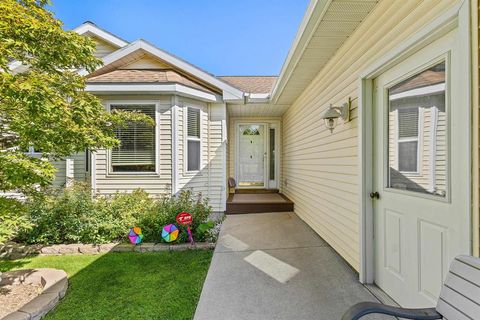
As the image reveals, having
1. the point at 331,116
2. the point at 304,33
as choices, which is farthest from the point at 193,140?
the point at 304,33

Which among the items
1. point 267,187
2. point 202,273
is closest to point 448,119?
point 202,273

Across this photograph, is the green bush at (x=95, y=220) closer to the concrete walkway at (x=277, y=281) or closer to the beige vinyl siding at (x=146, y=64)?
the concrete walkway at (x=277, y=281)

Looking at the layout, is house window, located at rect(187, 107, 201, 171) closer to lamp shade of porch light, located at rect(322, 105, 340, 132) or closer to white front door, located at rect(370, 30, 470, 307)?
lamp shade of porch light, located at rect(322, 105, 340, 132)

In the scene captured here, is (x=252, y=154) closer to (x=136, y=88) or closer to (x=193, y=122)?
(x=193, y=122)

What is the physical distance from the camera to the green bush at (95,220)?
404 cm

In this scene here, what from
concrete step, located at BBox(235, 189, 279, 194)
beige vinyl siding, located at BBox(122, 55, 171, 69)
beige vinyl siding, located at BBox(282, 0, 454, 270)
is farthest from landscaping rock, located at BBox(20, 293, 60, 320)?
concrete step, located at BBox(235, 189, 279, 194)

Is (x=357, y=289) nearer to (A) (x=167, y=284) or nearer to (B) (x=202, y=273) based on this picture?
(B) (x=202, y=273)

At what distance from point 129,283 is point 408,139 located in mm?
3255

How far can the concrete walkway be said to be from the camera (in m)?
2.30

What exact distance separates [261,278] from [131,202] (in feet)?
9.91

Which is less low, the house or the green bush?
the house

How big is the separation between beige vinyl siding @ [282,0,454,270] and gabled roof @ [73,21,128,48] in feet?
16.7

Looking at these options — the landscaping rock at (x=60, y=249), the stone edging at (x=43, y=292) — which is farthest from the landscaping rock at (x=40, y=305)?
the landscaping rock at (x=60, y=249)

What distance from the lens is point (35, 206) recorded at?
13.7 ft
